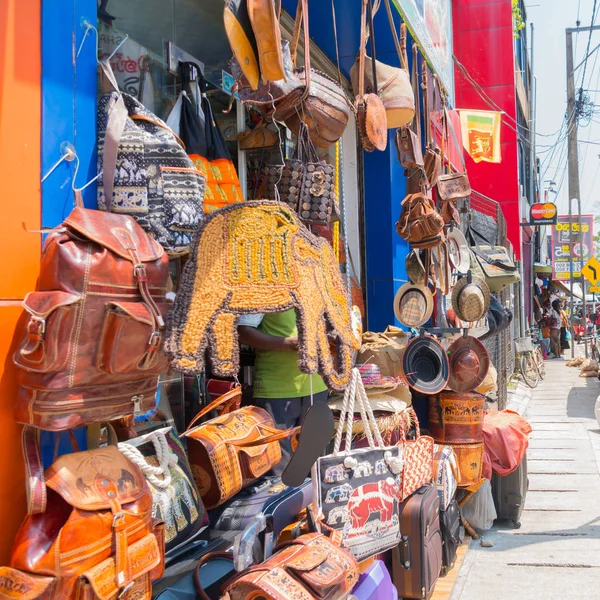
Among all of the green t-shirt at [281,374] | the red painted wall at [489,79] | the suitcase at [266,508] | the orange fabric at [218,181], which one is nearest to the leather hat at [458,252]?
the green t-shirt at [281,374]

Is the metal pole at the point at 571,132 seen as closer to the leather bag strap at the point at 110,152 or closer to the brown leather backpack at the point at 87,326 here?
the leather bag strap at the point at 110,152

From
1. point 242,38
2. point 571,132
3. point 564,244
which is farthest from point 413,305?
point 564,244

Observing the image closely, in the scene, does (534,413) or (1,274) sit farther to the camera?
(534,413)

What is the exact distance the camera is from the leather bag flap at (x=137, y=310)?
1.92 metres

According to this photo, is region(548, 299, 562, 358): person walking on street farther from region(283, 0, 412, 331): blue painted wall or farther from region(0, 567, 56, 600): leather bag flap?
region(0, 567, 56, 600): leather bag flap

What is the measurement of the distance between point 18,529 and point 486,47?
47.5ft

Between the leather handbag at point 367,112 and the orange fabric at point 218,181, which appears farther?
the leather handbag at point 367,112

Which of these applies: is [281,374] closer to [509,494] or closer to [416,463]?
[416,463]

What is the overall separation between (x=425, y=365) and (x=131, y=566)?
342cm

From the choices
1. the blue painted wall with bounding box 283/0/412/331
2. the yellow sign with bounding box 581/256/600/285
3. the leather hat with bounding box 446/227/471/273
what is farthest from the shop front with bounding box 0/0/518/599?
the yellow sign with bounding box 581/256/600/285

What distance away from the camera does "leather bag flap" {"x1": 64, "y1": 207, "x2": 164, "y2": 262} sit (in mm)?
1938

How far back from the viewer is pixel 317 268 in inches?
95.0

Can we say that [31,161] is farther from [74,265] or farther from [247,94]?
[247,94]

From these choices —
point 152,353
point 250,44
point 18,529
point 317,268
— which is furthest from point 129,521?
point 250,44
